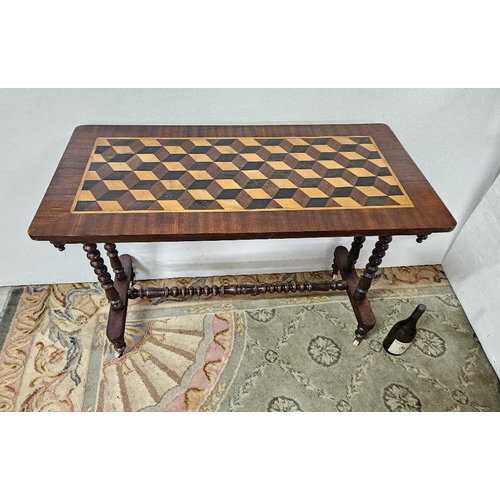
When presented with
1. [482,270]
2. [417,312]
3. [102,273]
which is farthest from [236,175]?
[482,270]

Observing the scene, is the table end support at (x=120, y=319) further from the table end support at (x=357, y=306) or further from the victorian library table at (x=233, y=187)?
the table end support at (x=357, y=306)

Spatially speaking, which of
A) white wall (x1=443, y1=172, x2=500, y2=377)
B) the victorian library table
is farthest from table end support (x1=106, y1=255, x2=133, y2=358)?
white wall (x1=443, y1=172, x2=500, y2=377)

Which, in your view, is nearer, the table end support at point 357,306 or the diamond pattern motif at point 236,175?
the diamond pattern motif at point 236,175

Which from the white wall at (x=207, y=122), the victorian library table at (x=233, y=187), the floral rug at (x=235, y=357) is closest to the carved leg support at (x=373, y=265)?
the victorian library table at (x=233, y=187)

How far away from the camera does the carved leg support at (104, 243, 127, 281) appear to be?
5.34 ft

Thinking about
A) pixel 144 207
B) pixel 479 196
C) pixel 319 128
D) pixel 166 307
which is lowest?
pixel 166 307

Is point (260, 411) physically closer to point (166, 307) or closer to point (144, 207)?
point (166, 307)

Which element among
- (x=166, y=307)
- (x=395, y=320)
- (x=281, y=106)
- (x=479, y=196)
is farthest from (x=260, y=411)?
(x=479, y=196)

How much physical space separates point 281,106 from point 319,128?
0.17 m

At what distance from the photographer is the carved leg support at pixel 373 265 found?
1.43 metres

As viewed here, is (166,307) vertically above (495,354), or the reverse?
(495,354)

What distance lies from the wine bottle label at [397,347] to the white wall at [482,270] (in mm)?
393

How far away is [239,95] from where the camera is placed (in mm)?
1429

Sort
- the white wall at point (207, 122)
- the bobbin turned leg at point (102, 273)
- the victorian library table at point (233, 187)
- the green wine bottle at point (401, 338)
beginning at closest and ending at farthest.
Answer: the victorian library table at point (233, 187)
the bobbin turned leg at point (102, 273)
the white wall at point (207, 122)
the green wine bottle at point (401, 338)
